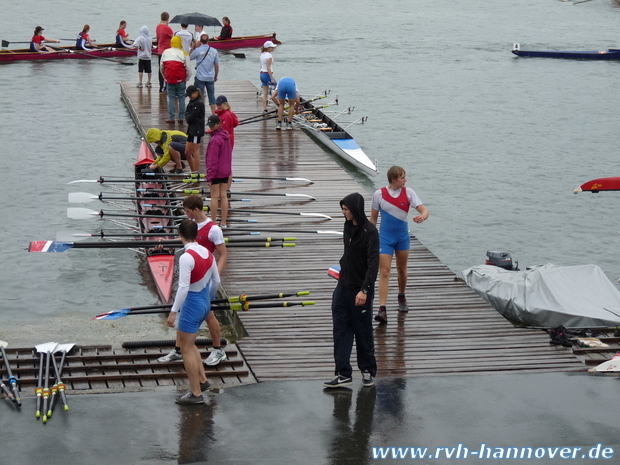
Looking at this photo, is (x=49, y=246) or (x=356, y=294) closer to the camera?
(x=356, y=294)

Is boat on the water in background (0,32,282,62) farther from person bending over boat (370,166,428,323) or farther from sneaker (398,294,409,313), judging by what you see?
person bending over boat (370,166,428,323)

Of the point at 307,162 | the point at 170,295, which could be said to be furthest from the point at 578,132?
the point at 170,295

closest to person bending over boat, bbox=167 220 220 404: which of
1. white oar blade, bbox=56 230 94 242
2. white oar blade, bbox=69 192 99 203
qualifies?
white oar blade, bbox=56 230 94 242

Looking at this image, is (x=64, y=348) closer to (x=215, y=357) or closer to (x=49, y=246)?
(x=215, y=357)

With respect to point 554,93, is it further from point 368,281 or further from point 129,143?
point 368,281

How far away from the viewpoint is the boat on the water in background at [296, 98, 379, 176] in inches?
722

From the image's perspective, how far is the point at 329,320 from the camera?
363 inches

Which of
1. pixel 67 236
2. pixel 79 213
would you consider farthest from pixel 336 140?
pixel 67 236

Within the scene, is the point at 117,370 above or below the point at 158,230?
below

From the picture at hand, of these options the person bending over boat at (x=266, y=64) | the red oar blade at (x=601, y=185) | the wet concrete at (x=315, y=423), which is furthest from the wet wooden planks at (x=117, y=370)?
the person bending over boat at (x=266, y=64)

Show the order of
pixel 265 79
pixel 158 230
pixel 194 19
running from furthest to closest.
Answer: pixel 194 19 < pixel 265 79 < pixel 158 230

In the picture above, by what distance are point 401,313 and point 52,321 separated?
16.2 feet

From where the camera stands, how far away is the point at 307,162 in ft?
55.7

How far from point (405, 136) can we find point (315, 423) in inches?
681
